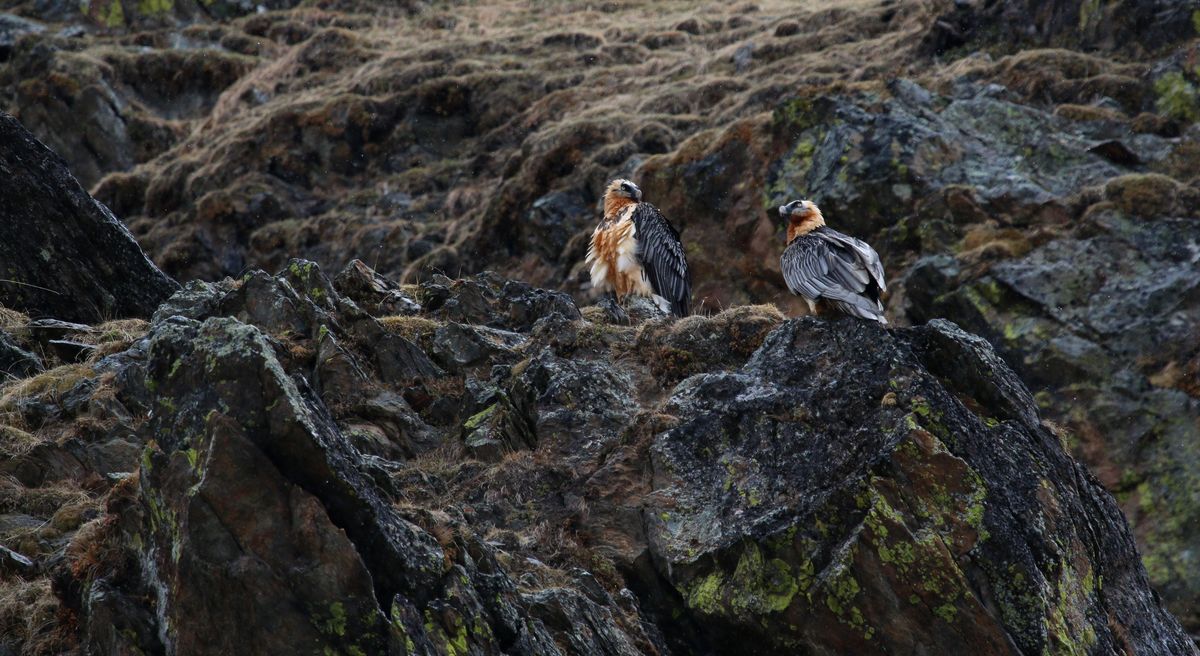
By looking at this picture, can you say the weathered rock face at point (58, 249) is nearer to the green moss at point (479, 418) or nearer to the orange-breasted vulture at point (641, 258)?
Result: the green moss at point (479, 418)

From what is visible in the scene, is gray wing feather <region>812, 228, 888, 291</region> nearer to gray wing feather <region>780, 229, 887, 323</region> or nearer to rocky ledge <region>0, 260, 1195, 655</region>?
gray wing feather <region>780, 229, 887, 323</region>

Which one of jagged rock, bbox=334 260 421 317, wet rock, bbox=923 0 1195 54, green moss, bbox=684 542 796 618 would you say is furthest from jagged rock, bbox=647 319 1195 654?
wet rock, bbox=923 0 1195 54

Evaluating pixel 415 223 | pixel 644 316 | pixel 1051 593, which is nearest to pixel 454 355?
pixel 644 316

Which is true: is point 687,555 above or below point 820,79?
above

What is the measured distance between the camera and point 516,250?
25.2 metres

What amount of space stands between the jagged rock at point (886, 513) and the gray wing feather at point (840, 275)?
0.24 metres

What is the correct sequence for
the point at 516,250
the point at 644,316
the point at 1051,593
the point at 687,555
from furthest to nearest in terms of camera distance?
the point at 516,250 → the point at 644,316 → the point at 687,555 → the point at 1051,593

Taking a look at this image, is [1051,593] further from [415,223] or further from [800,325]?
[415,223]

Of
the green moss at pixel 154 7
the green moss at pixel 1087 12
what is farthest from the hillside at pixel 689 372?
the green moss at pixel 154 7

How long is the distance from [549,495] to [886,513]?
295 cm

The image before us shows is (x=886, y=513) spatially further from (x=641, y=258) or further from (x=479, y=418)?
(x=641, y=258)

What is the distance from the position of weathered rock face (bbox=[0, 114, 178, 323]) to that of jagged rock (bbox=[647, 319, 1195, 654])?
725 cm

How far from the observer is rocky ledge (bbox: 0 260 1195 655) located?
6.78 m

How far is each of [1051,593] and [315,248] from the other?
74.2 feet
